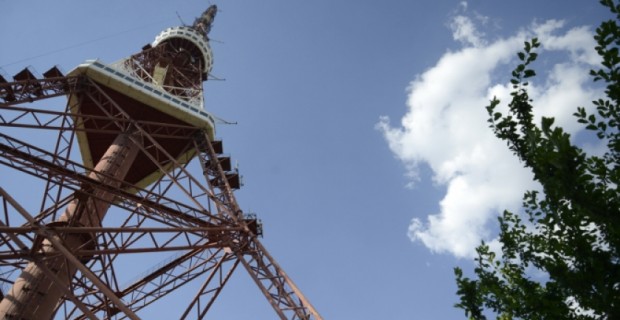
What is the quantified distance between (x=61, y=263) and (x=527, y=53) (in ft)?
42.4

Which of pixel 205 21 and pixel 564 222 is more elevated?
pixel 205 21

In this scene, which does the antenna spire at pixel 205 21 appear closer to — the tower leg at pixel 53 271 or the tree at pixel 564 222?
the tower leg at pixel 53 271

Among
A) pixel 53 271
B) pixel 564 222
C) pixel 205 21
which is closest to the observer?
pixel 564 222

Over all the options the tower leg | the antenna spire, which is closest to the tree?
the tower leg

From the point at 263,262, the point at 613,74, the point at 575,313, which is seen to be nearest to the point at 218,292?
the point at 263,262

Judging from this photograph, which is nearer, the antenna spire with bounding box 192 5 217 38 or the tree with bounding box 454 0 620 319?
the tree with bounding box 454 0 620 319

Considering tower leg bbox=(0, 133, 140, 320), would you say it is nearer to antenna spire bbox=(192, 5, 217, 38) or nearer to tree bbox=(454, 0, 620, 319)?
tree bbox=(454, 0, 620, 319)

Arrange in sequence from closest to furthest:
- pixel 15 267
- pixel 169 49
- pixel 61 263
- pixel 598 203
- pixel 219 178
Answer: pixel 598 203, pixel 61 263, pixel 15 267, pixel 219 178, pixel 169 49

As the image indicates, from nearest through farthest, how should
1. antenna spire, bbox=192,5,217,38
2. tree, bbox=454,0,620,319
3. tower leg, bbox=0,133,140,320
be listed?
tree, bbox=454,0,620,319 → tower leg, bbox=0,133,140,320 → antenna spire, bbox=192,5,217,38

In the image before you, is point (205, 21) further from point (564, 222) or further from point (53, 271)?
point (564, 222)

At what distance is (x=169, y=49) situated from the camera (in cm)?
2823

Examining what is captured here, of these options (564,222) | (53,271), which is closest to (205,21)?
(53,271)

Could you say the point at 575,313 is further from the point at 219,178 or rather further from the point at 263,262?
the point at 219,178

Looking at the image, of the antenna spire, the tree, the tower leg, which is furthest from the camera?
the antenna spire
